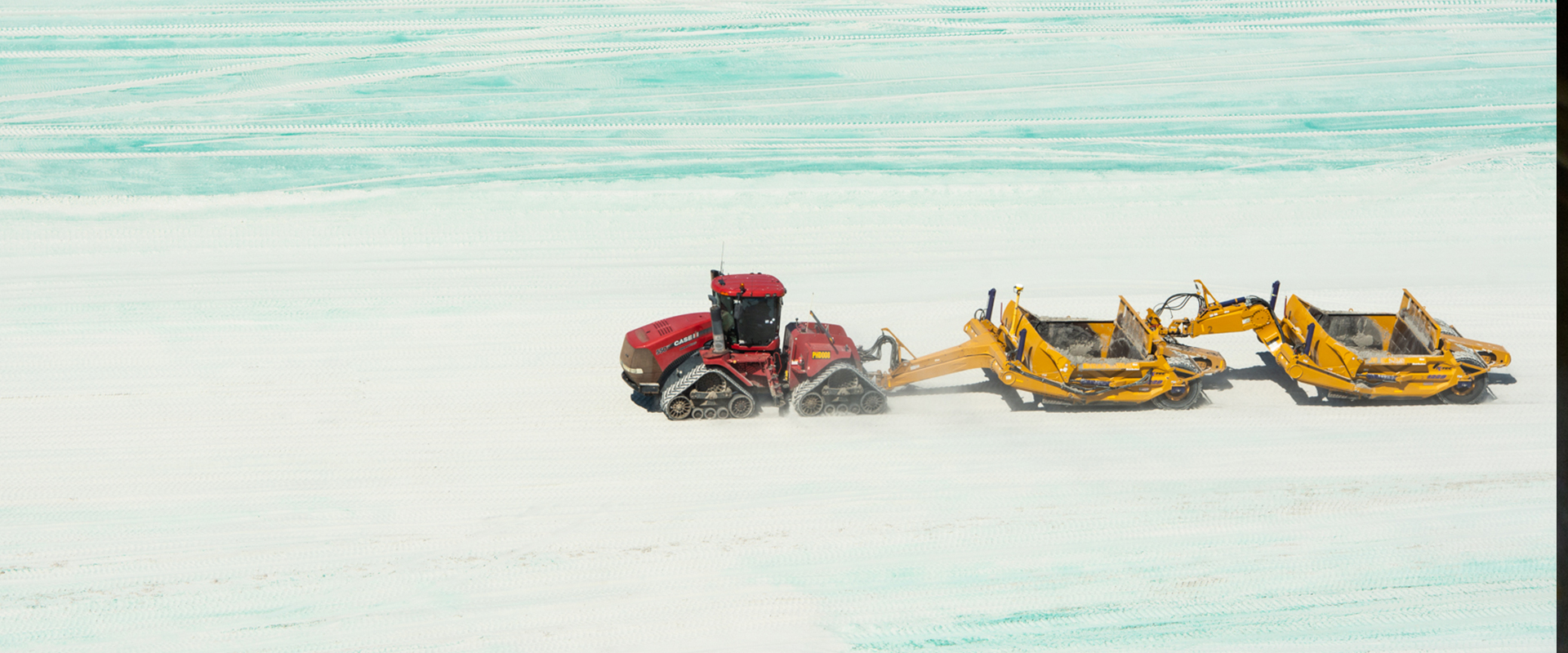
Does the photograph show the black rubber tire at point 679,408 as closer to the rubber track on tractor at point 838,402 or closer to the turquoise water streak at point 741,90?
the rubber track on tractor at point 838,402

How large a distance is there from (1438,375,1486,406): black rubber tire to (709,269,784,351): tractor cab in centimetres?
637

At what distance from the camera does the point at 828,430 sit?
10461mm

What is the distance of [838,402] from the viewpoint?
1065 centimetres

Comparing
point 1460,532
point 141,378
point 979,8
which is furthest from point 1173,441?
point 979,8

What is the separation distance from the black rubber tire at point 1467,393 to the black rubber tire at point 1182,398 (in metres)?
2.36

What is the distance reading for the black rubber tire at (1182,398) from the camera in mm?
10961

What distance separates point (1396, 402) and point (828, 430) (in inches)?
214

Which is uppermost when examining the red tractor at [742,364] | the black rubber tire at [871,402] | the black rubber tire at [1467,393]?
the red tractor at [742,364]

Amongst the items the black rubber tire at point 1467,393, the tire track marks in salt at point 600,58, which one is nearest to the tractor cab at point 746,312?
the black rubber tire at point 1467,393

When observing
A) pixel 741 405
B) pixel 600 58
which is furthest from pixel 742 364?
pixel 600 58

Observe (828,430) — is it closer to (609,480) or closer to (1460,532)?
(609,480)

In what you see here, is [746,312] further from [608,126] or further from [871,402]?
[608,126]

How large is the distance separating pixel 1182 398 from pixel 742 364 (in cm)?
413

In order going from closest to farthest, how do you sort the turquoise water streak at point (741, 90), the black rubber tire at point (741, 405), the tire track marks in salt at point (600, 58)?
the black rubber tire at point (741, 405), the turquoise water streak at point (741, 90), the tire track marks in salt at point (600, 58)
